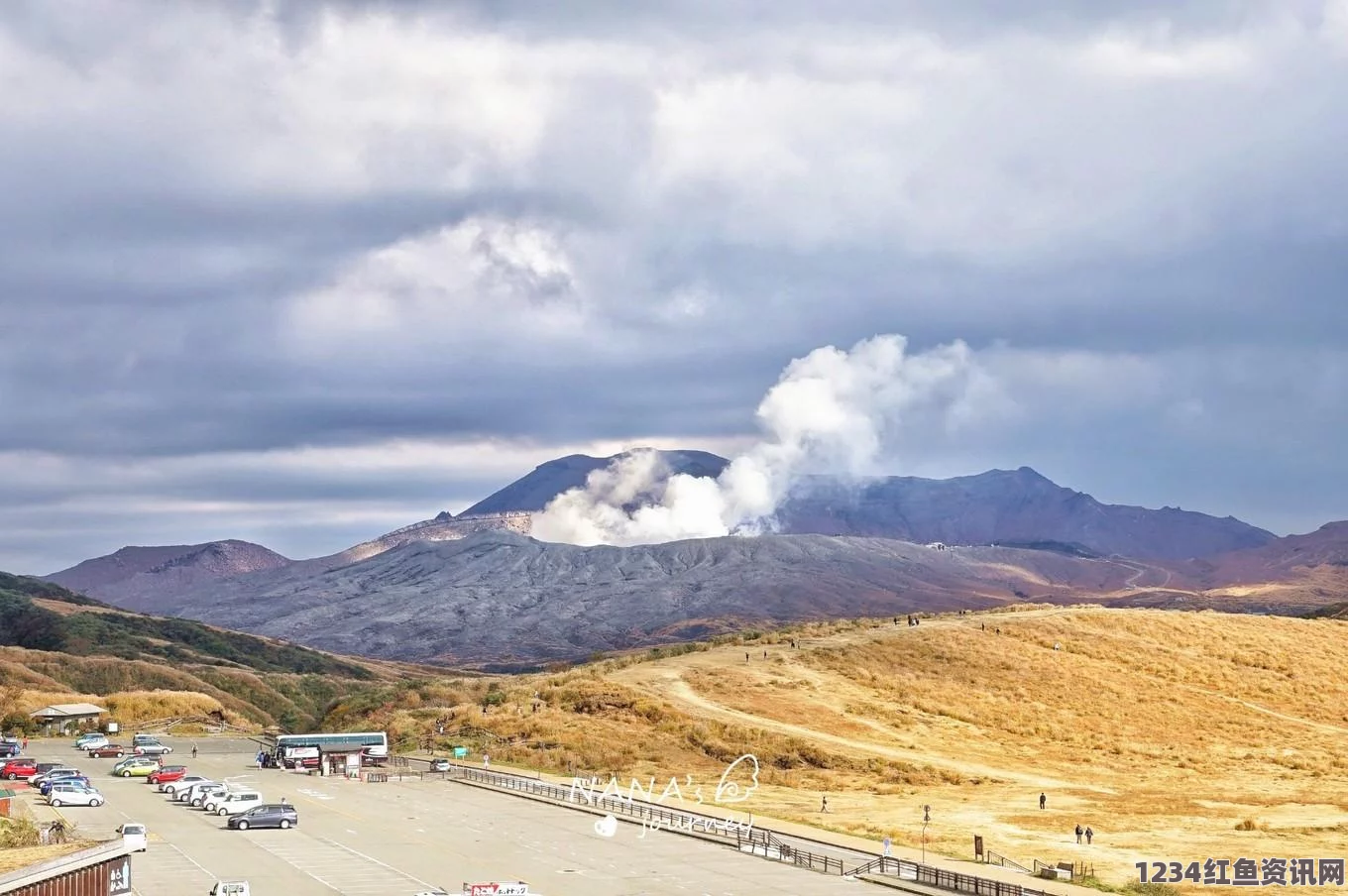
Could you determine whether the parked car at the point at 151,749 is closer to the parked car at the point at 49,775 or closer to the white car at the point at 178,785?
the parked car at the point at 49,775

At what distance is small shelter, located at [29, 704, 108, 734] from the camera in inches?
4862

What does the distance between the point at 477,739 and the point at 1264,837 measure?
55039 mm

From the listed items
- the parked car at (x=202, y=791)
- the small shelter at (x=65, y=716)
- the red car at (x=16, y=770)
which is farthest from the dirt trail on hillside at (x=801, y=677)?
the small shelter at (x=65, y=716)

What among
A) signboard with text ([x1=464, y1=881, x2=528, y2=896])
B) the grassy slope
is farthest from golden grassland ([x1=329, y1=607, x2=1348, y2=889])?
the grassy slope

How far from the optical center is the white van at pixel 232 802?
69.5m

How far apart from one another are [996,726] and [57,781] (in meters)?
67.2

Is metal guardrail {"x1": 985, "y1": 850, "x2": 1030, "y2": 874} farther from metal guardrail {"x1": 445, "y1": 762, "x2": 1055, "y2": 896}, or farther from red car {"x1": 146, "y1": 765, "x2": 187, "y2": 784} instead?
red car {"x1": 146, "y1": 765, "x2": 187, "y2": 784}

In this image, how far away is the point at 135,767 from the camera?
8762 centimetres

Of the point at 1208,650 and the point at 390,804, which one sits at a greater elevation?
the point at 1208,650

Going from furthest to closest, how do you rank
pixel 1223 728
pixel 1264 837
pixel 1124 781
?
1. pixel 1223 728
2. pixel 1124 781
3. pixel 1264 837

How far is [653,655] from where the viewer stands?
136875 mm

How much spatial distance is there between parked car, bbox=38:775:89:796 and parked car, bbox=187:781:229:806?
543cm

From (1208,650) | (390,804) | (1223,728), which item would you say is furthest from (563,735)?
(1208,650)

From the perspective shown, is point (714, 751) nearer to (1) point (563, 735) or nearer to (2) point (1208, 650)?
(1) point (563, 735)
